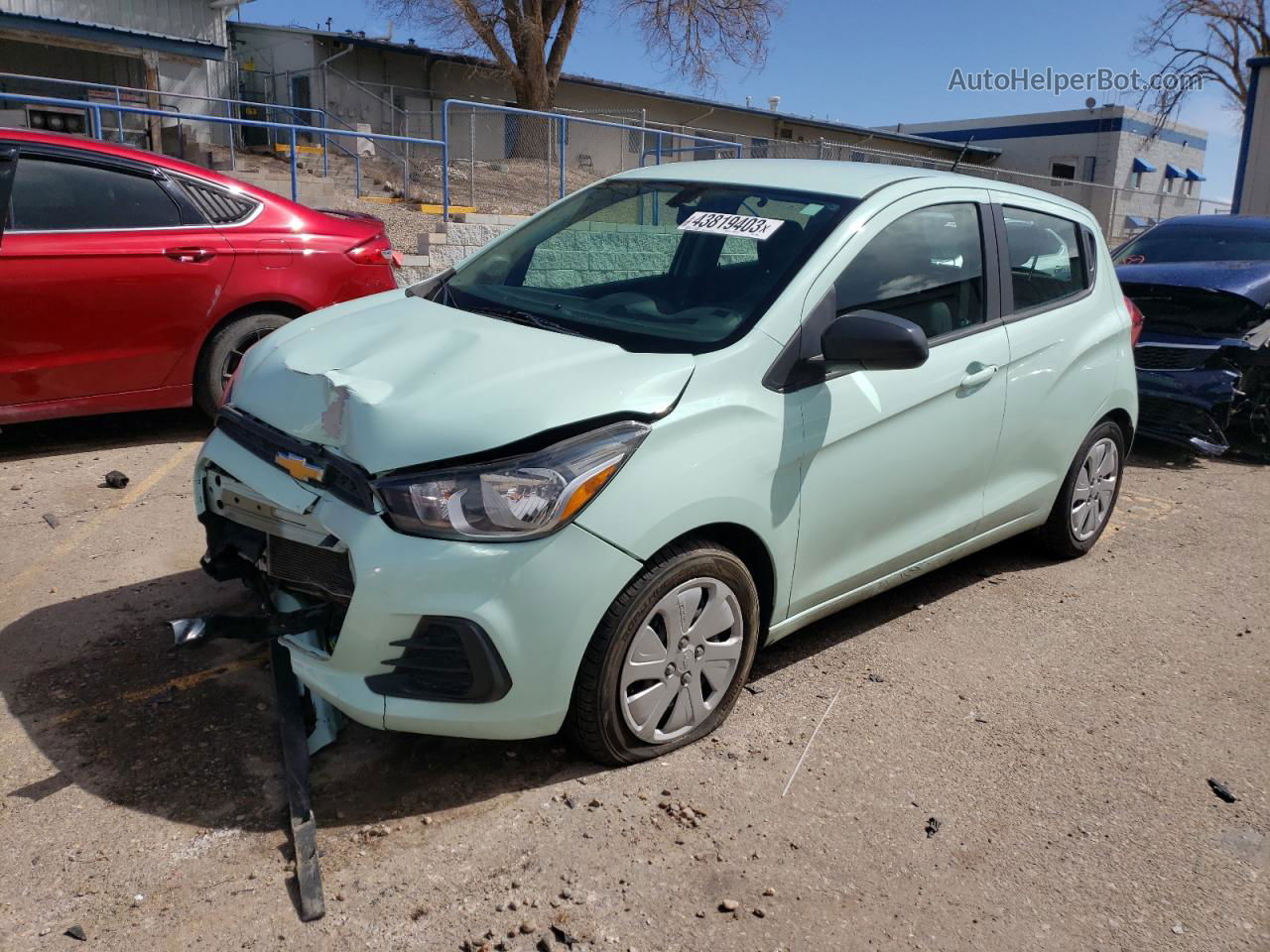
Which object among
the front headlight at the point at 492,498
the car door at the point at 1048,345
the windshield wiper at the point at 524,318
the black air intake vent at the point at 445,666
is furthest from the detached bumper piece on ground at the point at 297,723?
the car door at the point at 1048,345

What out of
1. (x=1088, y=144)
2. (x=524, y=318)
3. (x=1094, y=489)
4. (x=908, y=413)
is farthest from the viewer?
(x=1088, y=144)

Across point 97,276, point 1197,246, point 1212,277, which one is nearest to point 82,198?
point 97,276

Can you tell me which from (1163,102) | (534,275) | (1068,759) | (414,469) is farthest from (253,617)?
(1163,102)

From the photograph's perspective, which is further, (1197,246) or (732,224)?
(1197,246)

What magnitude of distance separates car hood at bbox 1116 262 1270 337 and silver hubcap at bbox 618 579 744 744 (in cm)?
570

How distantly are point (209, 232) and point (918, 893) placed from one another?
5.17m

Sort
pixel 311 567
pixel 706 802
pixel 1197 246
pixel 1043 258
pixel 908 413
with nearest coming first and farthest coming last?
pixel 311 567 < pixel 706 802 < pixel 908 413 < pixel 1043 258 < pixel 1197 246

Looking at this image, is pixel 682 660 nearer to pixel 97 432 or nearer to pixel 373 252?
pixel 373 252

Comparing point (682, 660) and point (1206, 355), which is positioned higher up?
point (1206, 355)

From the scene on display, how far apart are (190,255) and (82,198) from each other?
60 centimetres

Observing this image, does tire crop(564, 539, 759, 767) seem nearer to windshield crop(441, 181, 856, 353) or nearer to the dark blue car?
windshield crop(441, 181, 856, 353)

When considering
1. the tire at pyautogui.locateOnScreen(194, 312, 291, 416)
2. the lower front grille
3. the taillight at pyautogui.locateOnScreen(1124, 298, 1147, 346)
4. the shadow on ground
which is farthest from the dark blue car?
the shadow on ground

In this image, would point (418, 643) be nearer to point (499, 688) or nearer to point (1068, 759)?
point (499, 688)

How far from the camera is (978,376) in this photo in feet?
12.8
